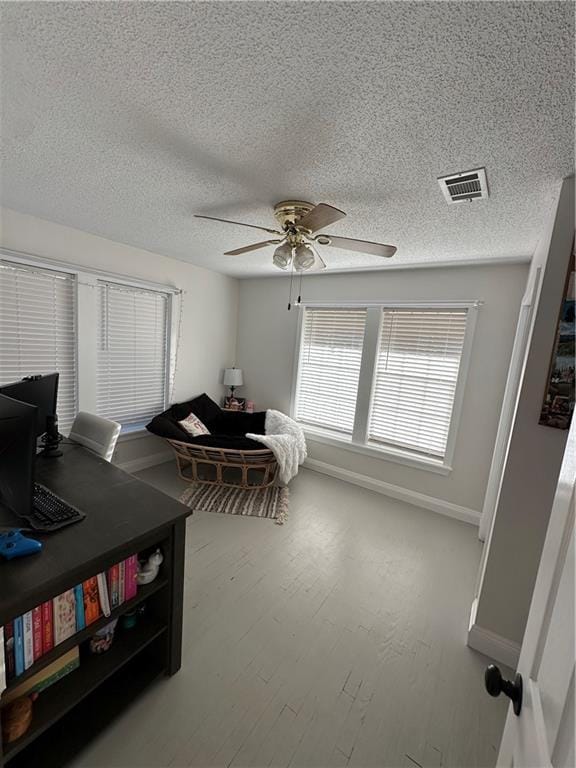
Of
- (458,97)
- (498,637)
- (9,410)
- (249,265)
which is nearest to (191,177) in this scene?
(458,97)

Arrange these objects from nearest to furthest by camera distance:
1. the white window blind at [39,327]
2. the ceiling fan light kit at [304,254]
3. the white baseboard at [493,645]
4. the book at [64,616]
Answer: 1. the book at [64,616]
2. the white baseboard at [493,645]
3. the ceiling fan light kit at [304,254]
4. the white window blind at [39,327]

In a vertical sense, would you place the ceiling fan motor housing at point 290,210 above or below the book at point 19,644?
above

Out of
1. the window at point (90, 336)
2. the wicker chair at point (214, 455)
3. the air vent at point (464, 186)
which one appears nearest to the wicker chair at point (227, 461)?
the wicker chair at point (214, 455)

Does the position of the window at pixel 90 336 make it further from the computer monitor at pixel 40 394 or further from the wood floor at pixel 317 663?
the wood floor at pixel 317 663

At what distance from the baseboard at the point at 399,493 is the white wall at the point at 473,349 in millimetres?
38

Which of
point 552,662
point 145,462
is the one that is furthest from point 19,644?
point 145,462

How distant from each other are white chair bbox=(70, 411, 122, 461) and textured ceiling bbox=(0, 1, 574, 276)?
154 cm

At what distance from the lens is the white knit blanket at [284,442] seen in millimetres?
3178

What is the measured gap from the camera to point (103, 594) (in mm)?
1227

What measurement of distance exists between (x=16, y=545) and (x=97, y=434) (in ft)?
4.08

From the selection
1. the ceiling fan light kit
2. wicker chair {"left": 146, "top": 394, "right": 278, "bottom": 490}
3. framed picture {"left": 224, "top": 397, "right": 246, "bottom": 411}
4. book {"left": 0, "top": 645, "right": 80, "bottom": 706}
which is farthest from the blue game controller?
framed picture {"left": 224, "top": 397, "right": 246, "bottom": 411}

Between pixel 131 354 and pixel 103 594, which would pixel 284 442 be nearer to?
pixel 131 354

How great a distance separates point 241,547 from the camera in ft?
7.97

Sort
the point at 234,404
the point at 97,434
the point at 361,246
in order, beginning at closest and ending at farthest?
1. the point at 361,246
2. the point at 97,434
3. the point at 234,404
